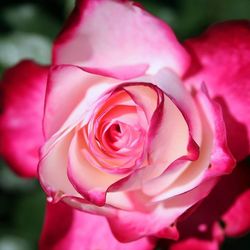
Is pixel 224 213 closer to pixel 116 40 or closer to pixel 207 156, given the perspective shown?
pixel 207 156

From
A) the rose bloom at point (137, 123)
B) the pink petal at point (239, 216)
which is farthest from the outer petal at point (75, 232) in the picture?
the pink petal at point (239, 216)

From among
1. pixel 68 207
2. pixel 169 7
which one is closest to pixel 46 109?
pixel 68 207

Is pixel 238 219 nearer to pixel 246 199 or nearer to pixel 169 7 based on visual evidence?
pixel 246 199

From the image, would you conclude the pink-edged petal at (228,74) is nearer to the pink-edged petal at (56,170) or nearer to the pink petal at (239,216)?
the pink petal at (239,216)

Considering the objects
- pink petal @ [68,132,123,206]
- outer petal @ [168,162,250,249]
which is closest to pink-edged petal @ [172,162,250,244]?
outer petal @ [168,162,250,249]

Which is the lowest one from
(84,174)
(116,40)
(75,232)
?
(75,232)

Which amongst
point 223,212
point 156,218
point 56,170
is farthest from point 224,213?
point 56,170
